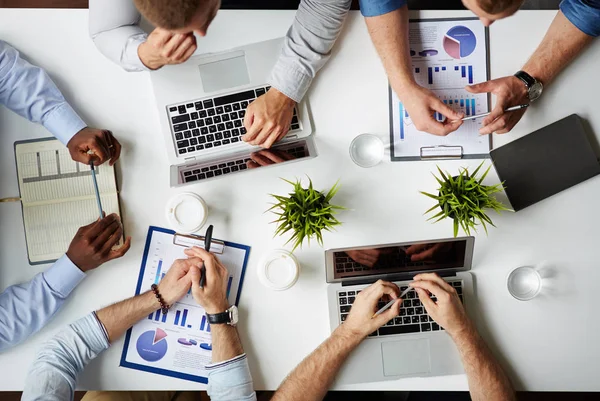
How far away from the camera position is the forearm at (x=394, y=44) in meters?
1.46

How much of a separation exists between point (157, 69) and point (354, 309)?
0.87m

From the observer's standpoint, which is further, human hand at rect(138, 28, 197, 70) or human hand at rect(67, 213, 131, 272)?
human hand at rect(67, 213, 131, 272)

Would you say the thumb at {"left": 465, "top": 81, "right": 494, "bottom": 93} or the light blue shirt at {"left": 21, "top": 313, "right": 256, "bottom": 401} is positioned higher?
the thumb at {"left": 465, "top": 81, "right": 494, "bottom": 93}

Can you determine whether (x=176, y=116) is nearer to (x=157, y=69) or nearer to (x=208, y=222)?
(x=157, y=69)

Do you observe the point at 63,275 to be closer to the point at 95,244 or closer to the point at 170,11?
the point at 95,244

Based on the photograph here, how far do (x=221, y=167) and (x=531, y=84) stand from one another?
908 millimetres

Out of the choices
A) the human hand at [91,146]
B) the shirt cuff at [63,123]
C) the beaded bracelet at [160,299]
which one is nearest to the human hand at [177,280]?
the beaded bracelet at [160,299]

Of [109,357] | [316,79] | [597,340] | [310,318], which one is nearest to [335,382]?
[310,318]

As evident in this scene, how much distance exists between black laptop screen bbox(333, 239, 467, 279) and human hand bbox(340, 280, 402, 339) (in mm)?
56

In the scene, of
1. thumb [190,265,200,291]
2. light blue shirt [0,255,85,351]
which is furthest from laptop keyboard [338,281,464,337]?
light blue shirt [0,255,85,351]

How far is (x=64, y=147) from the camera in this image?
4.96 feet

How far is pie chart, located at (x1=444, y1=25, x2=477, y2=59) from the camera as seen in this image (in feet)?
4.96

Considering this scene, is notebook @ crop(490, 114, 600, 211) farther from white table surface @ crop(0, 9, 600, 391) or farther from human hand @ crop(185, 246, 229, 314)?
human hand @ crop(185, 246, 229, 314)

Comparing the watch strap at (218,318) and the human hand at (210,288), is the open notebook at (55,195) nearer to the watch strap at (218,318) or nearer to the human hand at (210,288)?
the human hand at (210,288)
